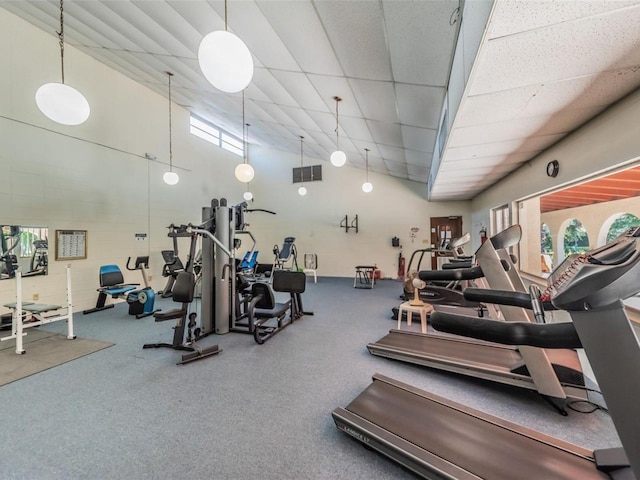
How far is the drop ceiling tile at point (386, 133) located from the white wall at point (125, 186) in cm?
351

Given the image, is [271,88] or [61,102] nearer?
[61,102]

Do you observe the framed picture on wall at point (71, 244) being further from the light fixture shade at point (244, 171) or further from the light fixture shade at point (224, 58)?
the light fixture shade at point (224, 58)

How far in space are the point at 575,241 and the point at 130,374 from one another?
584cm

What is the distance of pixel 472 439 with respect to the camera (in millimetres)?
1604

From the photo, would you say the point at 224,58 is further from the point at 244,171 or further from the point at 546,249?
the point at 546,249

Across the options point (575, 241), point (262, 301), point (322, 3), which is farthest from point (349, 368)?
point (575, 241)

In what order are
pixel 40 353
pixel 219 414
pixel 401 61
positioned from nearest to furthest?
pixel 219 414 < pixel 401 61 < pixel 40 353

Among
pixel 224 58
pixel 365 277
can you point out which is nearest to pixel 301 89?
pixel 224 58

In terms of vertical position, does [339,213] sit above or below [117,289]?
above

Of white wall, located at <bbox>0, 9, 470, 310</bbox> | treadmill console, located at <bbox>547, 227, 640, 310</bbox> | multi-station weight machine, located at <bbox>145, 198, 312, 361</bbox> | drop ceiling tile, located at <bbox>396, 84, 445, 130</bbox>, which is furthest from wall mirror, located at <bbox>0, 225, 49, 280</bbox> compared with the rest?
treadmill console, located at <bbox>547, 227, 640, 310</bbox>

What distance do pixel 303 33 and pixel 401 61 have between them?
1.00 metres

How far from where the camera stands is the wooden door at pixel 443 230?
7883 millimetres

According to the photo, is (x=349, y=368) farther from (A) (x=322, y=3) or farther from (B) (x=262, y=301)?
(A) (x=322, y=3)

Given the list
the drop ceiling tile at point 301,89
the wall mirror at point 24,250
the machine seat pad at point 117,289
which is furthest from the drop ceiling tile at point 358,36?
the wall mirror at point 24,250
